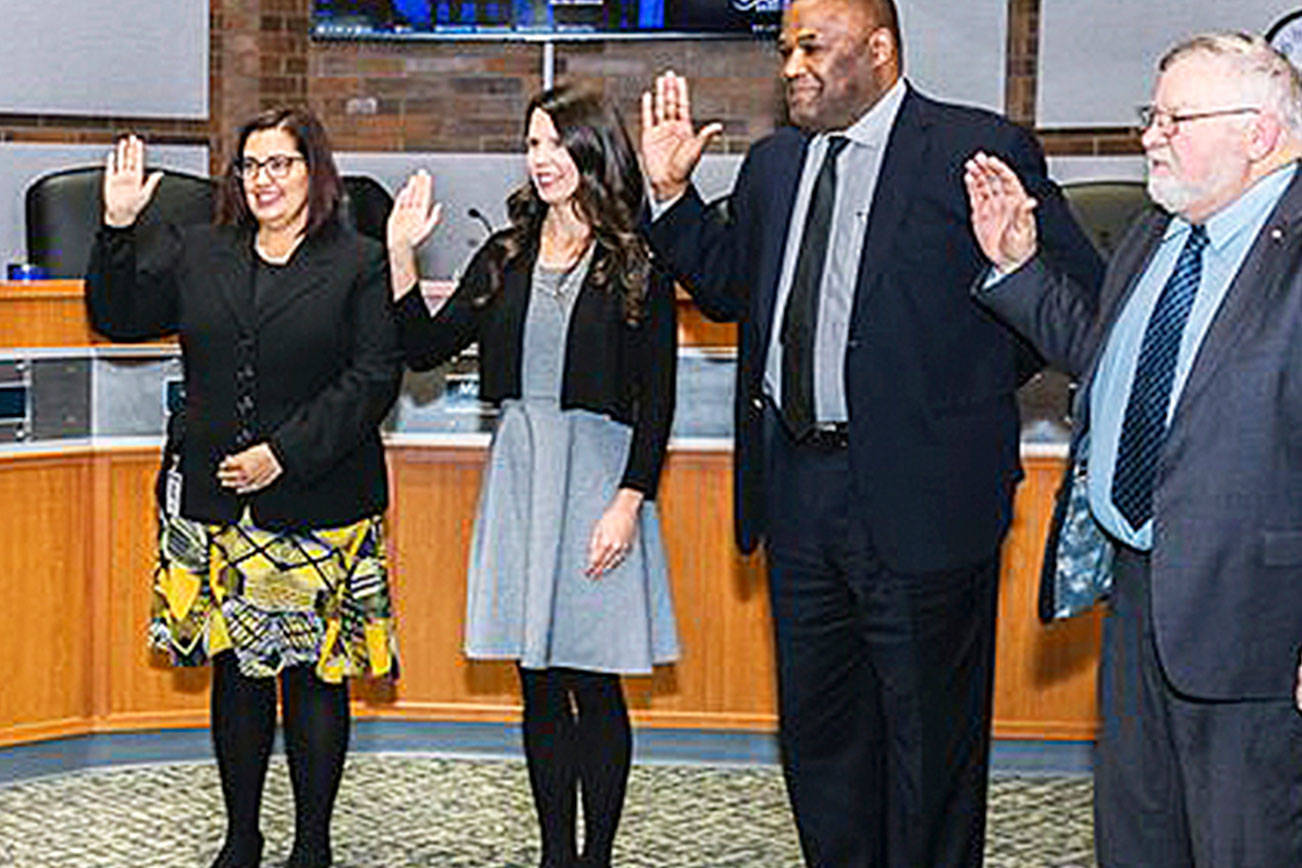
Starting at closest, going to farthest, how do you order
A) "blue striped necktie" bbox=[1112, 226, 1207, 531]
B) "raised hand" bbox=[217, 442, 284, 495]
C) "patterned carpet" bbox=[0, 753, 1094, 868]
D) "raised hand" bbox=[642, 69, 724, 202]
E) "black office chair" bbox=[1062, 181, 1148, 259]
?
"blue striped necktie" bbox=[1112, 226, 1207, 531], "raised hand" bbox=[642, 69, 724, 202], "raised hand" bbox=[217, 442, 284, 495], "patterned carpet" bbox=[0, 753, 1094, 868], "black office chair" bbox=[1062, 181, 1148, 259]

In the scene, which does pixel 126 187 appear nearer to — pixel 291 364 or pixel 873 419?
pixel 291 364

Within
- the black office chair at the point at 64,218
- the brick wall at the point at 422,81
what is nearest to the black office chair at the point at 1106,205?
the brick wall at the point at 422,81

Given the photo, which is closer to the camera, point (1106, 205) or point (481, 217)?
point (1106, 205)

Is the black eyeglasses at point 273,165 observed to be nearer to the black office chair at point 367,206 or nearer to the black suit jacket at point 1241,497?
the black suit jacket at point 1241,497

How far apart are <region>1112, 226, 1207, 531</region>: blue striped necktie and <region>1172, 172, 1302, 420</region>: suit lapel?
0.06 meters

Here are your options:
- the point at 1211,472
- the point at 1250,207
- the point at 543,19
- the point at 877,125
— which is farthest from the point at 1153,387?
the point at 543,19

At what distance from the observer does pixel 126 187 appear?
14.6ft

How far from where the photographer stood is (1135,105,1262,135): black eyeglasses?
3197 millimetres

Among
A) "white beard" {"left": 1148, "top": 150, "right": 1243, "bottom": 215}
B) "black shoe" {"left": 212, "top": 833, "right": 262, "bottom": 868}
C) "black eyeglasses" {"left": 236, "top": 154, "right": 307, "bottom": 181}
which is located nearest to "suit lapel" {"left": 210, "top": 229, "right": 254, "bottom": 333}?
"black eyeglasses" {"left": 236, "top": 154, "right": 307, "bottom": 181}

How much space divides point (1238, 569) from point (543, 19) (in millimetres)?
5999

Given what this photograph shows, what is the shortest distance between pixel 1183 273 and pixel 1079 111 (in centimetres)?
534

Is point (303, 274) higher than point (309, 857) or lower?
higher

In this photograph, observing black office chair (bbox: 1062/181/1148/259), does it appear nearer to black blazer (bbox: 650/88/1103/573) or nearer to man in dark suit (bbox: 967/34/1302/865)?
black blazer (bbox: 650/88/1103/573)

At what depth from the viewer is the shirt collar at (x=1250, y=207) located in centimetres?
321
